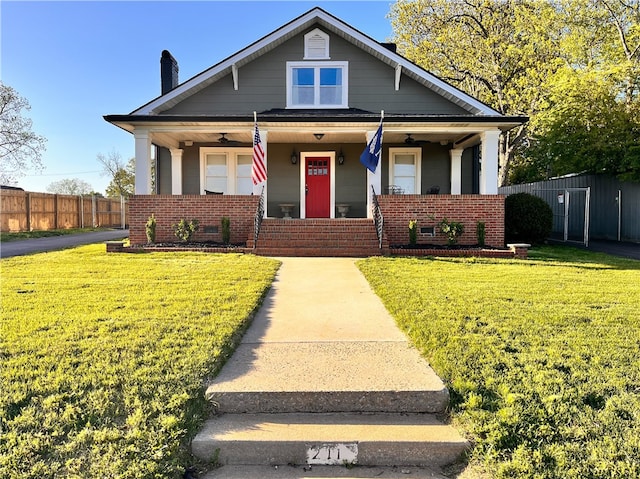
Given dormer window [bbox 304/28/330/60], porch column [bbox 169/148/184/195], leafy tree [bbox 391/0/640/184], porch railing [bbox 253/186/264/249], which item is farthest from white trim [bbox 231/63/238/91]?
leafy tree [bbox 391/0/640/184]

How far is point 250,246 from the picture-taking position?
11602 millimetres

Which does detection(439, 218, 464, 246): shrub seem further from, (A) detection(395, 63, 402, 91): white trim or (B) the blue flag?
(A) detection(395, 63, 402, 91): white trim

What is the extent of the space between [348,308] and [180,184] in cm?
1129

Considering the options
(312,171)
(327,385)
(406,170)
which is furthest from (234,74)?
(327,385)

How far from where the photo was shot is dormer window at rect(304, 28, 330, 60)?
14.8 m

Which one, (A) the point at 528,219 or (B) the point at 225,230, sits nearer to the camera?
(B) the point at 225,230

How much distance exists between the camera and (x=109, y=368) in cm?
359

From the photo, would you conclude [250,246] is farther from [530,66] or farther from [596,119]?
[530,66]

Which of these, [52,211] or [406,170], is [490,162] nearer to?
[406,170]

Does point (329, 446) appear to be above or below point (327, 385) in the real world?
below

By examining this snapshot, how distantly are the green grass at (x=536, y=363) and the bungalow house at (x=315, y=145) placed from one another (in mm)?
4966

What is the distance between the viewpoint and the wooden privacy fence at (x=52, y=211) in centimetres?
1997

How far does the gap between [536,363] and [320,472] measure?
223 centimetres

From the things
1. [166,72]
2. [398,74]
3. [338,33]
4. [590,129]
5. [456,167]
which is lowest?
[456,167]
